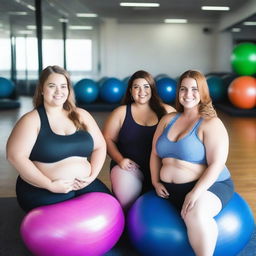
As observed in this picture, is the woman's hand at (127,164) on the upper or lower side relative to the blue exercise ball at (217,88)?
lower

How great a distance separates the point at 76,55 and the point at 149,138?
1072 centimetres

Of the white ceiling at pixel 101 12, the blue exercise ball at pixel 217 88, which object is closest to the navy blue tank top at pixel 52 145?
the white ceiling at pixel 101 12

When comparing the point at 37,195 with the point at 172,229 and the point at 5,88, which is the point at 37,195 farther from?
the point at 5,88

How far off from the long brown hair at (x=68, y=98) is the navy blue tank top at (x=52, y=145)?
56 mm

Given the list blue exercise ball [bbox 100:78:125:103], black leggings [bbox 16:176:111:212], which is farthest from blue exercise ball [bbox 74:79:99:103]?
black leggings [bbox 16:176:111:212]

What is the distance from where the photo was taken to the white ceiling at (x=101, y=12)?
878cm

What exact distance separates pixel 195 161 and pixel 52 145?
67cm

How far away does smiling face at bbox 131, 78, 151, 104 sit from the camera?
7.05ft

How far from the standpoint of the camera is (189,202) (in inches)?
65.1

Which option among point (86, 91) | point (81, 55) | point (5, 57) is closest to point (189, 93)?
point (86, 91)

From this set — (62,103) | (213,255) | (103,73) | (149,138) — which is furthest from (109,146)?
(103,73)

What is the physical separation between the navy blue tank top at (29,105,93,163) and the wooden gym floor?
1.24 m

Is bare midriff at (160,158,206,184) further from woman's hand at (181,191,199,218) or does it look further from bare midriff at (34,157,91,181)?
bare midriff at (34,157,91,181)

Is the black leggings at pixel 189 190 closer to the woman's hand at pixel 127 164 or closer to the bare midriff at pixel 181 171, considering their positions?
the bare midriff at pixel 181 171
